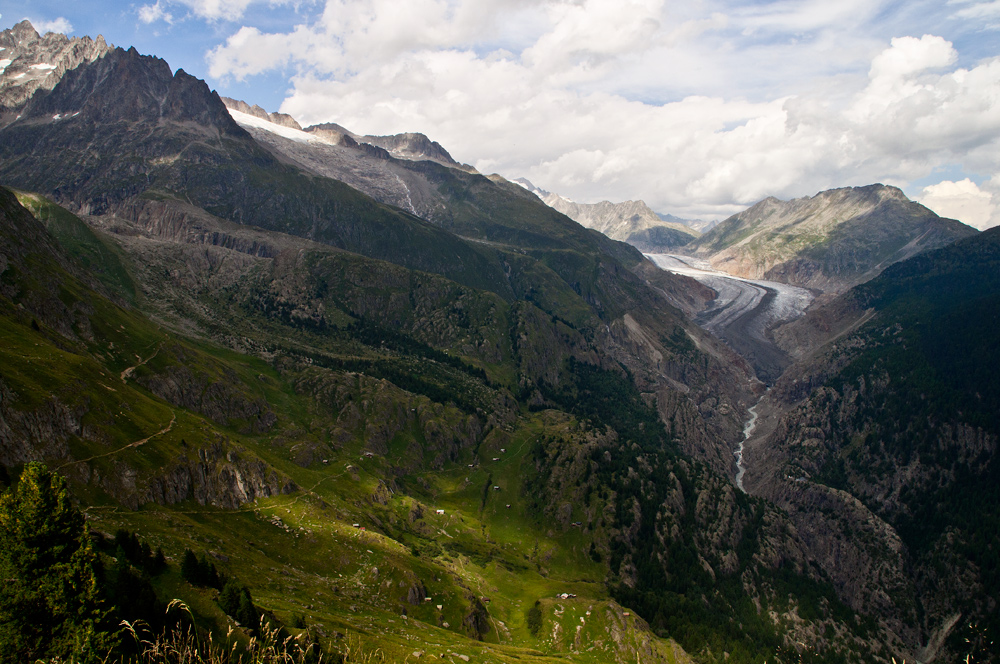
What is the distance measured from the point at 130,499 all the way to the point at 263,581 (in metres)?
35.3

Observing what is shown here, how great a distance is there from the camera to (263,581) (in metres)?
102

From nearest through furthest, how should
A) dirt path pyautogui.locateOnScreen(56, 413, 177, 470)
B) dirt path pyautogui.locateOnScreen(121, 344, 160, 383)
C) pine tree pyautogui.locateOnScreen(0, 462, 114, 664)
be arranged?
pine tree pyautogui.locateOnScreen(0, 462, 114, 664) < dirt path pyautogui.locateOnScreen(56, 413, 177, 470) < dirt path pyautogui.locateOnScreen(121, 344, 160, 383)

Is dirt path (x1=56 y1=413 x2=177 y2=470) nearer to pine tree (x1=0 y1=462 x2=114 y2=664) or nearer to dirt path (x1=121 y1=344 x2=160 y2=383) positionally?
dirt path (x1=121 y1=344 x2=160 y2=383)

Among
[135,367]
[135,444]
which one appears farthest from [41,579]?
[135,367]

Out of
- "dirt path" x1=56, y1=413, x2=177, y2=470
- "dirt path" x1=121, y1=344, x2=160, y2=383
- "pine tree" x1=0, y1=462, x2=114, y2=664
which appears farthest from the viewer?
"dirt path" x1=121, y1=344, x2=160, y2=383

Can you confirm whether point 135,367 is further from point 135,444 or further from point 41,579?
point 41,579

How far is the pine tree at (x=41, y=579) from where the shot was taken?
34.2 metres

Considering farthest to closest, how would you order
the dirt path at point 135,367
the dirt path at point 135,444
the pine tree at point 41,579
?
the dirt path at point 135,367 < the dirt path at point 135,444 < the pine tree at point 41,579

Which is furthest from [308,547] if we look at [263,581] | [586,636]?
[586,636]

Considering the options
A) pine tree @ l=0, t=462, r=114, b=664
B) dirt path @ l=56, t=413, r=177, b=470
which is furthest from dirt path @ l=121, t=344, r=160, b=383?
pine tree @ l=0, t=462, r=114, b=664

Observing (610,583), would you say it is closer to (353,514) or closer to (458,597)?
(458,597)

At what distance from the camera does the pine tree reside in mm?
34188

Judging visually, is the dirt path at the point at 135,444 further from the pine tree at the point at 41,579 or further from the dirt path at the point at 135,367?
the pine tree at the point at 41,579

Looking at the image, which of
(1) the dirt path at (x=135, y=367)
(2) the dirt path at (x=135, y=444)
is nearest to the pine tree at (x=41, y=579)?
(2) the dirt path at (x=135, y=444)
